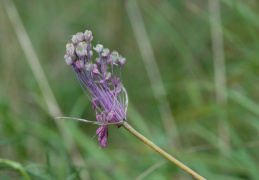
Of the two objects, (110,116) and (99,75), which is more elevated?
(99,75)

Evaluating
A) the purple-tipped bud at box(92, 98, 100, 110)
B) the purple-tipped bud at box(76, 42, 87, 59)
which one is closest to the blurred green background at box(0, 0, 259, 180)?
the purple-tipped bud at box(92, 98, 100, 110)

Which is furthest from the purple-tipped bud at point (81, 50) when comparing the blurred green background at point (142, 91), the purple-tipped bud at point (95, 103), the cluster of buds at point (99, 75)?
the blurred green background at point (142, 91)

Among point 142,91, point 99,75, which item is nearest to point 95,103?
point 99,75

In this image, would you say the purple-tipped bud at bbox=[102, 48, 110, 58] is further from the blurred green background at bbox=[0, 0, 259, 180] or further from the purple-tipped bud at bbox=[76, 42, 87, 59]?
the blurred green background at bbox=[0, 0, 259, 180]

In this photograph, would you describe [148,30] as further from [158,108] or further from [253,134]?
[253,134]

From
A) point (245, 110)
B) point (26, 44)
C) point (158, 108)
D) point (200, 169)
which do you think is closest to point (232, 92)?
point (245, 110)

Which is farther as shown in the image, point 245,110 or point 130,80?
point 130,80

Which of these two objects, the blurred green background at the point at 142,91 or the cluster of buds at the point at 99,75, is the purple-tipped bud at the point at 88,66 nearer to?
the cluster of buds at the point at 99,75

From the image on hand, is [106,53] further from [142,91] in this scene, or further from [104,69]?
[142,91]
